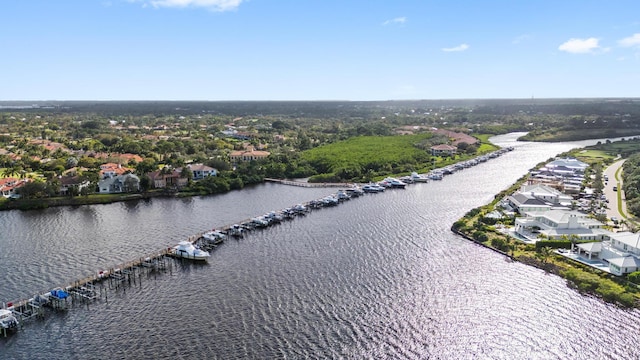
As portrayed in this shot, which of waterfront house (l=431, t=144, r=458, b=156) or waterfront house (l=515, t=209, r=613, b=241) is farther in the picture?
waterfront house (l=431, t=144, r=458, b=156)

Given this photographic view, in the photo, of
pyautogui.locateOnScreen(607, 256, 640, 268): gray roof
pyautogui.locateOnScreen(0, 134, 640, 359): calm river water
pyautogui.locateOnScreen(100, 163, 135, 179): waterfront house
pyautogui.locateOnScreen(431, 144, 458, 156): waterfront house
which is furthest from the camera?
pyautogui.locateOnScreen(431, 144, 458, 156): waterfront house

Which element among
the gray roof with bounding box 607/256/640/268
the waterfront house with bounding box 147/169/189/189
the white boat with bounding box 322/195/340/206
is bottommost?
the white boat with bounding box 322/195/340/206

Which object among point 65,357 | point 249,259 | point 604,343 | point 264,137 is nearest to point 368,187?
point 249,259

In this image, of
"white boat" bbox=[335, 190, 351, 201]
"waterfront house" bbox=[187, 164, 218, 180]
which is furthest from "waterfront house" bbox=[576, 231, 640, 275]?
"waterfront house" bbox=[187, 164, 218, 180]

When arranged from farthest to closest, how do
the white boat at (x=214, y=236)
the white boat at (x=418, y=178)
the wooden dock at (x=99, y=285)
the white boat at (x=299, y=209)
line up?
the white boat at (x=418, y=178), the white boat at (x=299, y=209), the white boat at (x=214, y=236), the wooden dock at (x=99, y=285)

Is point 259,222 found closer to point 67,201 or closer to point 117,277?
point 117,277

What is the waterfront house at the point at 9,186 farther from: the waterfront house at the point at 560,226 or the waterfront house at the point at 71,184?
the waterfront house at the point at 560,226

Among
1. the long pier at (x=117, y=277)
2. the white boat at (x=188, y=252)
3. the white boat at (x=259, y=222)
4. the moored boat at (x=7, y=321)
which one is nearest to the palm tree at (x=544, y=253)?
the long pier at (x=117, y=277)

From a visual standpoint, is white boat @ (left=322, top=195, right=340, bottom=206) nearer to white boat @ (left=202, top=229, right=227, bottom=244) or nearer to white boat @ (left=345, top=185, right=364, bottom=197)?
white boat @ (left=345, top=185, right=364, bottom=197)
